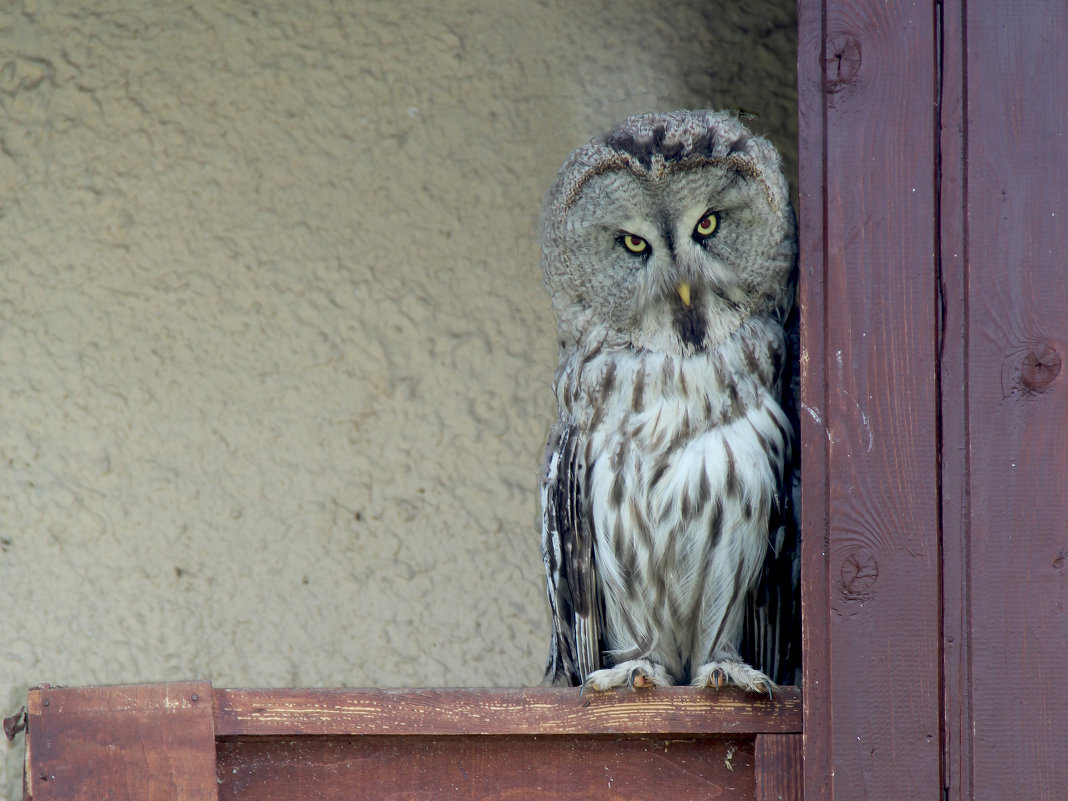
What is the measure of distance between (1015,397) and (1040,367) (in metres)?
0.04

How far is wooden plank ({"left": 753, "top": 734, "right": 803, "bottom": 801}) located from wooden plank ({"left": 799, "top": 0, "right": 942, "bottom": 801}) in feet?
0.16

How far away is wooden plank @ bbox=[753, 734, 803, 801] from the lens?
174cm

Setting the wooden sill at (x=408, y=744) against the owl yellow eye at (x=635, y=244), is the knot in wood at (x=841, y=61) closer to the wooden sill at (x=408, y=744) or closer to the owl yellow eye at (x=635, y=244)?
the owl yellow eye at (x=635, y=244)

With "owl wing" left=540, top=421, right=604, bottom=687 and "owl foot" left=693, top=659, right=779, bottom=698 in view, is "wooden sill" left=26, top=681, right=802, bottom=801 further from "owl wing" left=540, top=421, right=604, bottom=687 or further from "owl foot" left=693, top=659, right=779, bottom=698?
"owl wing" left=540, top=421, right=604, bottom=687

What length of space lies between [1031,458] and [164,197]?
188cm

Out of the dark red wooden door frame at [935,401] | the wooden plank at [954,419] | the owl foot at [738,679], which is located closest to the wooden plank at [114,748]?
the owl foot at [738,679]

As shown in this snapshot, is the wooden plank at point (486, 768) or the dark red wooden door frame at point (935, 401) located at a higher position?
the dark red wooden door frame at point (935, 401)

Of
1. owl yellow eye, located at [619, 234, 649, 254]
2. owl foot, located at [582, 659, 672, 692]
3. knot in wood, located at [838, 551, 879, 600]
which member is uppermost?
owl yellow eye, located at [619, 234, 649, 254]

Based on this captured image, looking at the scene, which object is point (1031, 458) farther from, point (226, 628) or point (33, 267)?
point (33, 267)

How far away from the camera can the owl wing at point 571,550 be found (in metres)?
2.31

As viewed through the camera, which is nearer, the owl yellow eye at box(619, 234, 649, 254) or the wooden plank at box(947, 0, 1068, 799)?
the wooden plank at box(947, 0, 1068, 799)

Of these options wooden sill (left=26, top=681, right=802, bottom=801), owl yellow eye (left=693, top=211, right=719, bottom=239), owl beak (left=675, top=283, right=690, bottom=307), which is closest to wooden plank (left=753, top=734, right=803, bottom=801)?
wooden sill (left=26, top=681, right=802, bottom=801)

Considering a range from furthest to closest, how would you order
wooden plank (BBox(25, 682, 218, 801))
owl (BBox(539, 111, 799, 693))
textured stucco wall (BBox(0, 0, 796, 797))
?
textured stucco wall (BBox(0, 0, 796, 797)) → owl (BBox(539, 111, 799, 693)) → wooden plank (BBox(25, 682, 218, 801))

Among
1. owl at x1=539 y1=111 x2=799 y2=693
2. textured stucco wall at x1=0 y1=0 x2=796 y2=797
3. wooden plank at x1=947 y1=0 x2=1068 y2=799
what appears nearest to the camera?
wooden plank at x1=947 y1=0 x2=1068 y2=799
